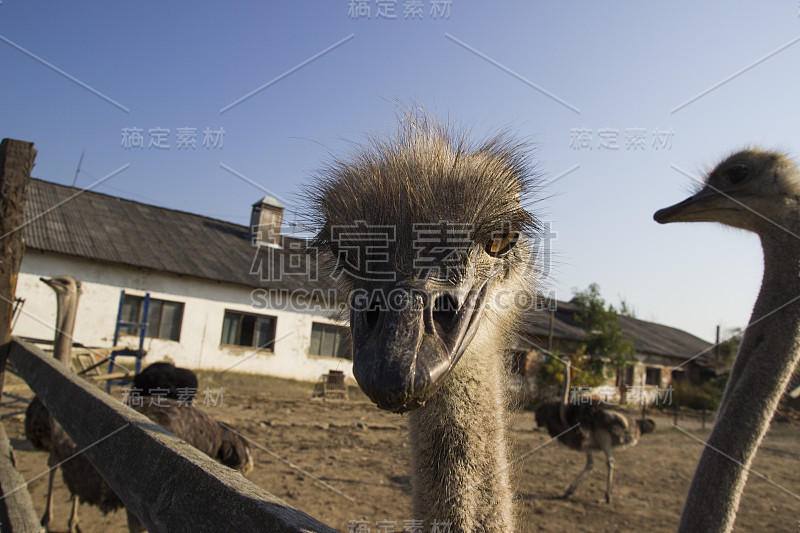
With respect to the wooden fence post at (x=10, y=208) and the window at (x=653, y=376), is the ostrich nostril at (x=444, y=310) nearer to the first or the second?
the wooden fence post at (x=10, y=208)

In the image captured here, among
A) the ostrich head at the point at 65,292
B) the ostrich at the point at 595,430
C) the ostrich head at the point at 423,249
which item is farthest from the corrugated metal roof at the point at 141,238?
the ostrich head at the point at 423,249

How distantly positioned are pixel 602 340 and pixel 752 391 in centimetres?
1911

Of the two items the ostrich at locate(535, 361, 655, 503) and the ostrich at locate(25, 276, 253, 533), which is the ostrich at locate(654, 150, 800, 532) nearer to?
the ostrich at locate(25, 276, 253, 533)

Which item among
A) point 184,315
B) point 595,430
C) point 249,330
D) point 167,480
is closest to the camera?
point 167,480

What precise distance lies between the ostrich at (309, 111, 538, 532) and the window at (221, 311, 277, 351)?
47.9 feet

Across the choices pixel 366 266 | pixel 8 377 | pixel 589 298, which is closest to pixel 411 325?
pixel 366 266

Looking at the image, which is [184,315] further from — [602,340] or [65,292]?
[602,340]

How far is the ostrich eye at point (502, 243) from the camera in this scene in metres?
1.42

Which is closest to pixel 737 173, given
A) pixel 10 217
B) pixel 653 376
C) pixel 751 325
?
pixel 751 325

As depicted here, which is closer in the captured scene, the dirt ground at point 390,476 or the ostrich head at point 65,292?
the dirt ground at point 390,476

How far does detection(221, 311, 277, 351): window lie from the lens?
15586mm

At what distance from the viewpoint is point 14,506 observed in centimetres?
233

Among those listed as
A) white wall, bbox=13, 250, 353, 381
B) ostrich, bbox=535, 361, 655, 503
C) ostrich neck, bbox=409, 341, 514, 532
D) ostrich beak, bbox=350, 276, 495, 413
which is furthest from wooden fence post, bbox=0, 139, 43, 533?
white wall, bbox=13, 250, 353, 381

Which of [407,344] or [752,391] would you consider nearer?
[407,344]
